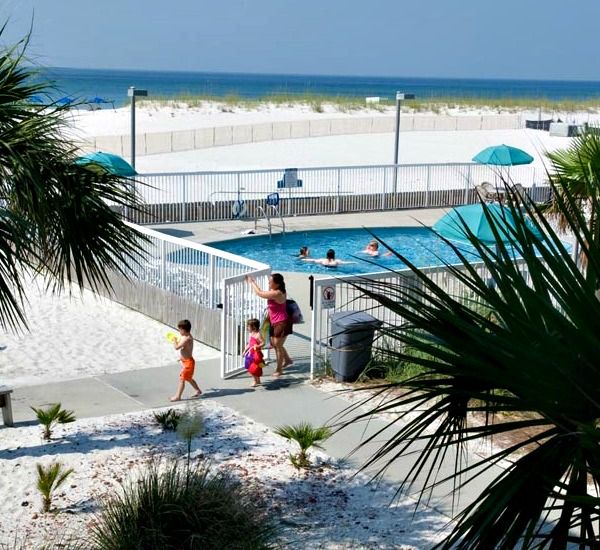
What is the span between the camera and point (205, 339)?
583 inches

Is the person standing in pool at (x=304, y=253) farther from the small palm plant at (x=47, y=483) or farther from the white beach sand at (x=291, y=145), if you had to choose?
the white beach sand at (x=291, y=145)

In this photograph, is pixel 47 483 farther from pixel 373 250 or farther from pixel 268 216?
pixel 268 216

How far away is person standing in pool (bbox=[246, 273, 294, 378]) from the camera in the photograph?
12.9m

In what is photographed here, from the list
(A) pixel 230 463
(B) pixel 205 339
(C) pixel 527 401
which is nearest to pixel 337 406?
(A) pixel 230 463

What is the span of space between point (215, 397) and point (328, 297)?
2.01 metres

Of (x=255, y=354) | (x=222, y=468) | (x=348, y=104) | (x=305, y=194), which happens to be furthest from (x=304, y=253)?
(x=348, y=104)

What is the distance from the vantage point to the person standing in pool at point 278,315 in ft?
42.3

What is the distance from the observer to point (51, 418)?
1048 centimetres

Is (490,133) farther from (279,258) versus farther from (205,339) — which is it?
(205,339)

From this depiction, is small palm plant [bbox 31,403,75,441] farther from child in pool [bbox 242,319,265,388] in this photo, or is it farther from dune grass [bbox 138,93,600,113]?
A: dune grass [bbox 138,93,600,113]

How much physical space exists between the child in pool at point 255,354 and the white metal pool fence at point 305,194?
1142 centimetres

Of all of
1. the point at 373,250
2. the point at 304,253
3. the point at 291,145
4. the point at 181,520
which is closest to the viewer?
the point at 181,520

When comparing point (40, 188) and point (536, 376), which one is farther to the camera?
point (40, 188)

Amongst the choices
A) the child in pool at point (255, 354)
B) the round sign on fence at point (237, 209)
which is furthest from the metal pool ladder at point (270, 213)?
the child in pool at point (255, 354)
